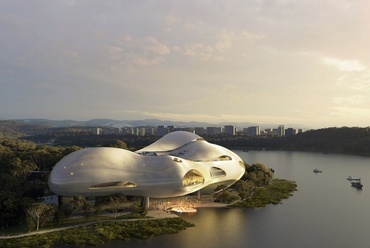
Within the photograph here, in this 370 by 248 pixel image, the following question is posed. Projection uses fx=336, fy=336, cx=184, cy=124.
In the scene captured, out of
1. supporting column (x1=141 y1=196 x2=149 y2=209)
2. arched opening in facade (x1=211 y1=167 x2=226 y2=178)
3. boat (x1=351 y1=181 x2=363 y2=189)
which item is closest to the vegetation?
arched opening in facade (x1=211 y1=167 x2=226 y2=178)

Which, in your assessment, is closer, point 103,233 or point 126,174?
point 103,233

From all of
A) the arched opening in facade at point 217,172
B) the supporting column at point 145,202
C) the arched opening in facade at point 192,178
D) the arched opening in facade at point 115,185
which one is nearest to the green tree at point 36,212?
the arched opening in facade at point 115,185

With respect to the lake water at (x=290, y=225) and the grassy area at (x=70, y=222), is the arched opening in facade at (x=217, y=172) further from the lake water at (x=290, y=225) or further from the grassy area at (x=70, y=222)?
→ the grassy area at (x=70, y=222)

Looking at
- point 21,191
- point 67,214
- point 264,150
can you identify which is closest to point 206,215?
point 67,214

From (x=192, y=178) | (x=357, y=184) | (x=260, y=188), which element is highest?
(x=192, y=178)

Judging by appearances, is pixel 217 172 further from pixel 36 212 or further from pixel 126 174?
pixel 36 212

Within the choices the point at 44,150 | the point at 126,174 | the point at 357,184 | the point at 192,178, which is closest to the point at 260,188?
the point at 192,178

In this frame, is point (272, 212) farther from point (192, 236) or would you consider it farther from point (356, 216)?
point (192, 236)
